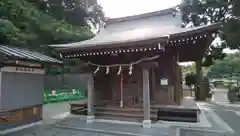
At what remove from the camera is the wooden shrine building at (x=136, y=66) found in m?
6.42

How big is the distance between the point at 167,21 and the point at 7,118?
8.01 metres

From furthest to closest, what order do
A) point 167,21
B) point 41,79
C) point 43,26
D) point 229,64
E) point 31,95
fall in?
point 229,64
point 43,26
point 167,21
point 41,79
point 31,95

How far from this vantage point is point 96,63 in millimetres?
7953

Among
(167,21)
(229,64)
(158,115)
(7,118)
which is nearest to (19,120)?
(7,118)

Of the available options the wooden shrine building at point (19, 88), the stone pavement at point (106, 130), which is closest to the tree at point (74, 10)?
the wooden shrine building at point (19, 88)

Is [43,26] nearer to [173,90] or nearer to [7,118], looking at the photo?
[7,118]

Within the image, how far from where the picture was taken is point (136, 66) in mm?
7156

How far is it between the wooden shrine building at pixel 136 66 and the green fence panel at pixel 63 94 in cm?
721

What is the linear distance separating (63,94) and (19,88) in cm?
991

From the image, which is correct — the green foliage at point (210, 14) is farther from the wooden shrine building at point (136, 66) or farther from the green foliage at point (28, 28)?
the green foliage at point (28, 28)

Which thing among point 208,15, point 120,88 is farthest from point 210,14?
point 120,88

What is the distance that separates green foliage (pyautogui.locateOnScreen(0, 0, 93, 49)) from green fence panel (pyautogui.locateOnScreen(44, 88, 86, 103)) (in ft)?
12.8

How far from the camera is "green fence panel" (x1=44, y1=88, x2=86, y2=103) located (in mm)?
14772

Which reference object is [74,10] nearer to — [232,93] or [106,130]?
[106,130]
